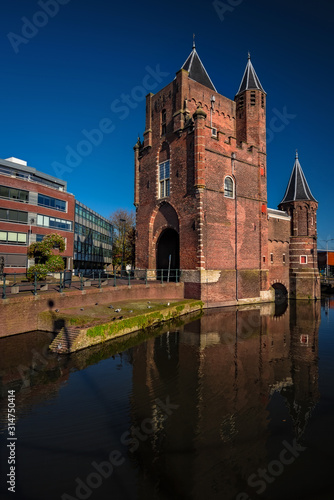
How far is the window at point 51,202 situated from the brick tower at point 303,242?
3050 centimetres

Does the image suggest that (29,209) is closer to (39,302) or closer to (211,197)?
(211,197)

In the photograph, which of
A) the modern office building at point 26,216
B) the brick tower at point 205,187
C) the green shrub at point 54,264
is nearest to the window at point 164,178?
the brick tower at point 205,187

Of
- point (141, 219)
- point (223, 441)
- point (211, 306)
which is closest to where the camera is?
point (223, 441)

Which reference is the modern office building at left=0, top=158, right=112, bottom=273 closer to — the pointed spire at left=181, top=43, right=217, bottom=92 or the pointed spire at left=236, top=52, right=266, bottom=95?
the pointed spire at left=181, top=43, right=217, bottom=92

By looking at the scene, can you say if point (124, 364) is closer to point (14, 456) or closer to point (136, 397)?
point (136, 397)

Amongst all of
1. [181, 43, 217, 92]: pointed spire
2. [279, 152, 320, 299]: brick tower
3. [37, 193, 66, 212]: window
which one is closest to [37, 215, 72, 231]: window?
[37, 193, 66, 212]: window

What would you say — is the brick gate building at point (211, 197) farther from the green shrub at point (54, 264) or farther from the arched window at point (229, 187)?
the green shrub at point (54, 264)

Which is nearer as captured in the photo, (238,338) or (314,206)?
(238,338)

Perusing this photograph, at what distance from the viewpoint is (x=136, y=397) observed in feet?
23.1

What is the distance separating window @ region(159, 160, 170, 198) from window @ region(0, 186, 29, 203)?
19.4m

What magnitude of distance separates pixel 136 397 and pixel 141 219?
22.1 m

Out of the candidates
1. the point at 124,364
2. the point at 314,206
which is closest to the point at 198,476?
the point at 124,364

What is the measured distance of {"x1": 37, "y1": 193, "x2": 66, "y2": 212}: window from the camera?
36.0m


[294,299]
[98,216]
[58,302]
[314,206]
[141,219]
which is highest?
[98,216]
